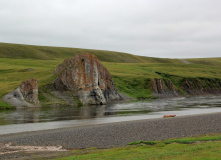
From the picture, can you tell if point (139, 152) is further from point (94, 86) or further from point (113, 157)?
point (94, 86)

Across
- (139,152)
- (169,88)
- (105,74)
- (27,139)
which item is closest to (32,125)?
(27,139)

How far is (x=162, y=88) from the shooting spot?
442ft

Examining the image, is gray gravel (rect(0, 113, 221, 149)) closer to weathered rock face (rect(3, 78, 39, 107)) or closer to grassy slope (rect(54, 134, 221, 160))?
grassy slope (rect(54, 134, 221, 160))

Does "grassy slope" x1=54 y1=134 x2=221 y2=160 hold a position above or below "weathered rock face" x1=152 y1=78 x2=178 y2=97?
below

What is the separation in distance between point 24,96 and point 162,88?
75367 millimetres

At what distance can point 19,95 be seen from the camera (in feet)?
256

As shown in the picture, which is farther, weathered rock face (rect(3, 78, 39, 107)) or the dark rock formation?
the dark rock formation

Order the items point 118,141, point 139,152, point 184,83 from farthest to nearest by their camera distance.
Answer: point 184,83
point 118,141
point 139,152

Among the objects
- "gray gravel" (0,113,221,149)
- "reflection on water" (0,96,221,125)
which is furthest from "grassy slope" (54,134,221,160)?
"reflection on water" (0,96,221,125)

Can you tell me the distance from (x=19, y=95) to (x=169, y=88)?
275 ft

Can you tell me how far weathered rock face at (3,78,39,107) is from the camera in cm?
7619

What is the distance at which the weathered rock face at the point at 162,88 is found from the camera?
429 ft

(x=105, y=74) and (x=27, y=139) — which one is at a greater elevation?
(x=105, y=74)

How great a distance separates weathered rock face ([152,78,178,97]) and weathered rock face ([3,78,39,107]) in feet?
214
